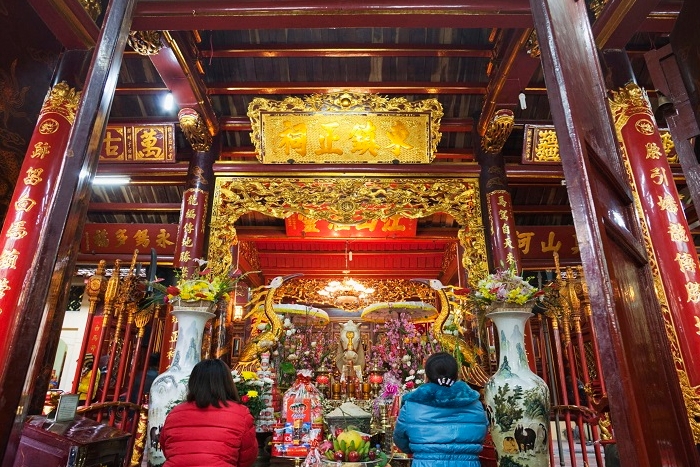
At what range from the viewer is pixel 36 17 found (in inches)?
113

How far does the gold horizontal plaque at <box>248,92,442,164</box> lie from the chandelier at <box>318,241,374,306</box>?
330 centimetres

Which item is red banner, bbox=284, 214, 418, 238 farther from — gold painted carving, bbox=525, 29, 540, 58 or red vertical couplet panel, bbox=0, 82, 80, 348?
red vertical couplet panel, bbox=0, 82, 80, 348

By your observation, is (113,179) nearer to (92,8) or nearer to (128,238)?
(128,238)

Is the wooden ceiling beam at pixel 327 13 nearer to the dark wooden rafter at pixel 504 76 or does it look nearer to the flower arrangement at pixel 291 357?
the dark wooden rafter at pixel 504 76

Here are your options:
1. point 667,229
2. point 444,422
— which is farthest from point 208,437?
point 667,229

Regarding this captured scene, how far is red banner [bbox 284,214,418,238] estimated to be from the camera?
6.03 meters

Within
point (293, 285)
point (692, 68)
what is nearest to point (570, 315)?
point (692, 68)

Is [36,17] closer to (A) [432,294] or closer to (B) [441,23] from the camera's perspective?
(B) [441,23]

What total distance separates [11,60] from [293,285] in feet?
17.8

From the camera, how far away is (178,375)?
2.49 metres

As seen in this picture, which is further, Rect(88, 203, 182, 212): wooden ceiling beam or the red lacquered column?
Rect(88, 203, 182, 212): wooden ceiling beam

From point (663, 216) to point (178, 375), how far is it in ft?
10.2

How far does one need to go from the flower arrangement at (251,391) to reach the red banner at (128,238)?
3.23 metres

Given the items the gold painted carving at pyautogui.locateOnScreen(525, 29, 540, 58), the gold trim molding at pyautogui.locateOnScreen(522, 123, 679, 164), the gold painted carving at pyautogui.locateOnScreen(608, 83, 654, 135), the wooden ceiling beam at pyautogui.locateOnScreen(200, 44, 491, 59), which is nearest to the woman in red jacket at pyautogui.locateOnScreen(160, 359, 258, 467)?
the gold painted carving at pyautogui.locateOnScreen(608, 83, 654, 135)
